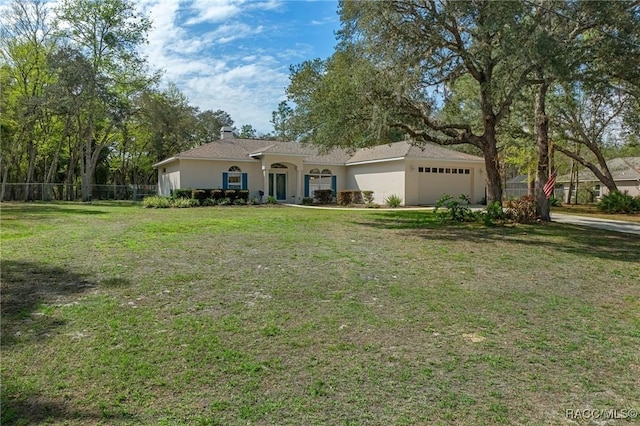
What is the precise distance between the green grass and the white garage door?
1599 cm

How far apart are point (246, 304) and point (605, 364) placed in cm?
356

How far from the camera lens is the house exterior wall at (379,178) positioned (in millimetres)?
23406

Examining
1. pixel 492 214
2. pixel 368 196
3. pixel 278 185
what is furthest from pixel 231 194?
pixel 492 214

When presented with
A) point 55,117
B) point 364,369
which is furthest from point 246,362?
point 55,117

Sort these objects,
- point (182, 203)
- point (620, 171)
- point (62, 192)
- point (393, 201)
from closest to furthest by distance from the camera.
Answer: point (182, 203)
point (393, 201)
point (62, 192)
point (620, 171)

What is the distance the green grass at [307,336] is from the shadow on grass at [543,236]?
4.10ft

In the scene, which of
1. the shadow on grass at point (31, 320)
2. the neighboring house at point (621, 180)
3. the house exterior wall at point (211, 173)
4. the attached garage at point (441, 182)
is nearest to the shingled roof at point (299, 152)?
the house exterior wall at point (211, 173)

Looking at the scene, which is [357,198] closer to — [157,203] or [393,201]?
[393,201]

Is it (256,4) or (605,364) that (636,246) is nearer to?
(605,364)

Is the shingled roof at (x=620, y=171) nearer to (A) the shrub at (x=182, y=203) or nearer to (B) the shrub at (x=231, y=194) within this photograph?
(B) the shrub at (x=231, y=194)

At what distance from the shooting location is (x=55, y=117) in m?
29.9

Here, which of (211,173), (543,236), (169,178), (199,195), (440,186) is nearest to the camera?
(543,236)

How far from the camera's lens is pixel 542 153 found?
1427 centimetres

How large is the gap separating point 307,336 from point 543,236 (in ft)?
30.4
